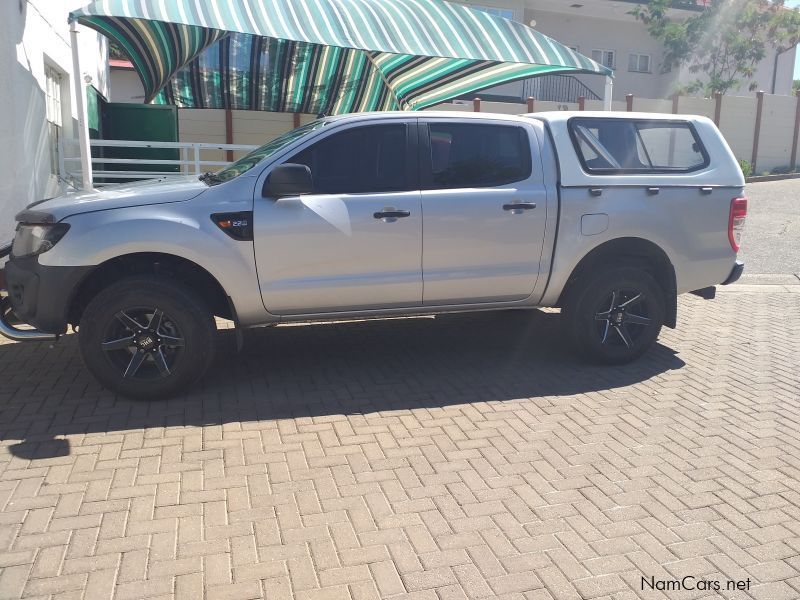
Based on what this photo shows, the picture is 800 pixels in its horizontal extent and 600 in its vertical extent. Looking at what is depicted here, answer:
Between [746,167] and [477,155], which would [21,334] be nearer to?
[477,155]

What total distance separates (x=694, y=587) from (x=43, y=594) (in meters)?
2.68

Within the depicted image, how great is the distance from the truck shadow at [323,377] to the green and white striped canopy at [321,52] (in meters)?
3.51

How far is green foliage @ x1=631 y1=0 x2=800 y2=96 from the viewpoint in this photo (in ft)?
79.0

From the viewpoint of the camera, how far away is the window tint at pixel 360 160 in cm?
523

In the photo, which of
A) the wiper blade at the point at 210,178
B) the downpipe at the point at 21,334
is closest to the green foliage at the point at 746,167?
the wiper blade at the point at 210,178

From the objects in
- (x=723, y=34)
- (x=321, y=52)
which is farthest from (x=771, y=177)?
(x=321, y=52)

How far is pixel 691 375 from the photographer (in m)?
5.88

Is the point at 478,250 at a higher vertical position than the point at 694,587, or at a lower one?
higher

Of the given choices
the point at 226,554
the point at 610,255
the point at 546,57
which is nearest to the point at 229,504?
the point at 226,554

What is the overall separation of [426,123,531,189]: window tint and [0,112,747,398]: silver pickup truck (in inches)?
0.5

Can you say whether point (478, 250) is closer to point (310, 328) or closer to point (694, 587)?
point (310, 328)

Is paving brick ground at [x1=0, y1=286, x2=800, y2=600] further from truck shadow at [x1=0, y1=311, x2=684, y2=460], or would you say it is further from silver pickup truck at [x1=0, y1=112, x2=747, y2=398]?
silver pickup truck at [x1=0, y1=112, x2=747, y2=398]

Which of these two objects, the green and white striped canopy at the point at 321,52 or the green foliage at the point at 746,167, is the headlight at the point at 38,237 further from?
the green foliage at the point at 746,167
